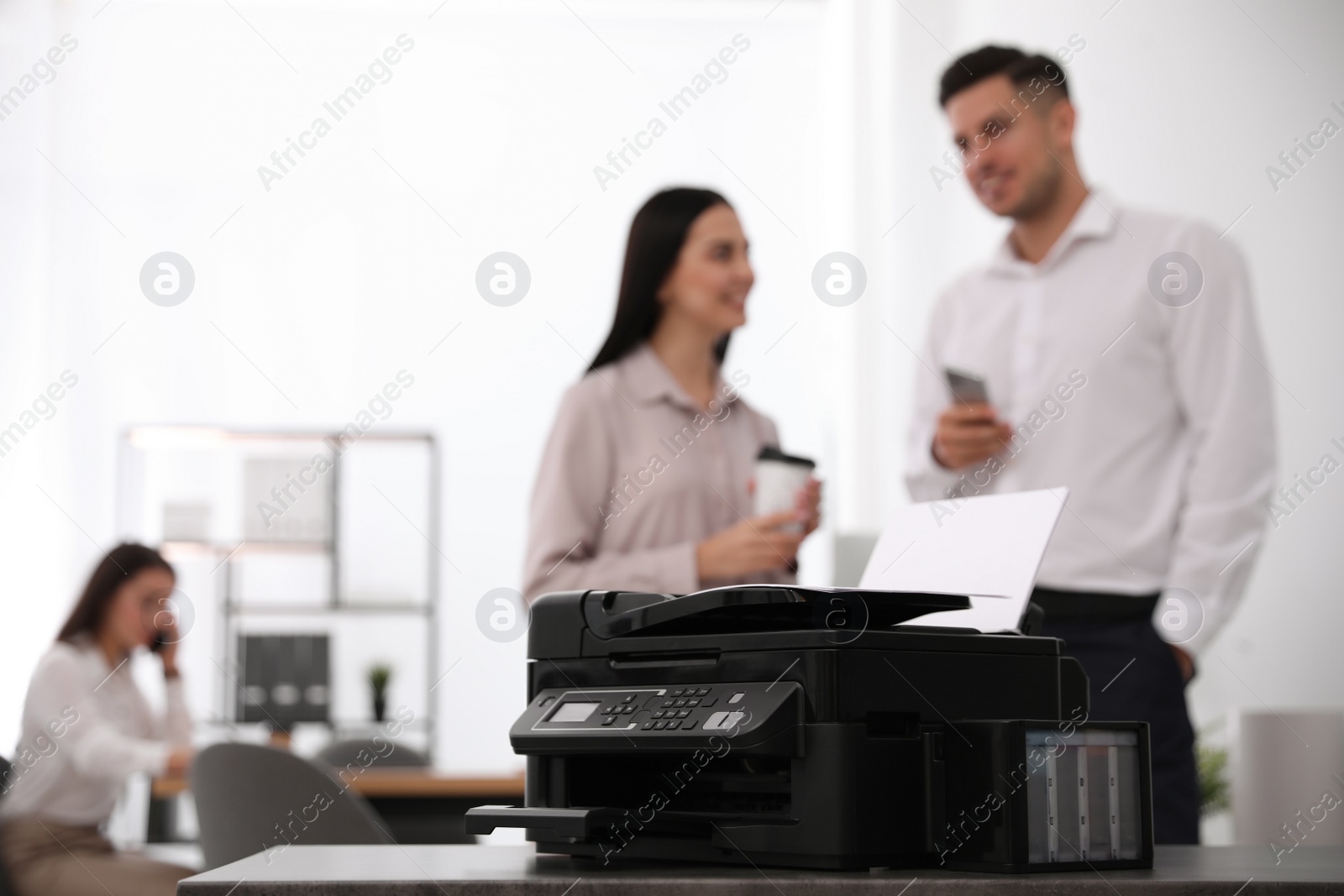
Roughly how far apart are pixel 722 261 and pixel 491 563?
9.60 feet

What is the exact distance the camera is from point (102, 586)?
348 centimetres

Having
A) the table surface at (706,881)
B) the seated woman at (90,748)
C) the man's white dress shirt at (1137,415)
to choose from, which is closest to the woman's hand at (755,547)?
the man's white dress shirt at (1137,415)

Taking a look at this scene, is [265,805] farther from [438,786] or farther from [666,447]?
[438,786]

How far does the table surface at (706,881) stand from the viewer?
969mm

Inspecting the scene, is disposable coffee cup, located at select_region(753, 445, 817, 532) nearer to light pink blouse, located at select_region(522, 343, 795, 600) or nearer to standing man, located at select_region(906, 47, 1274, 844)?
light pink blouse, located at select_region(522, 343, 795, 600)

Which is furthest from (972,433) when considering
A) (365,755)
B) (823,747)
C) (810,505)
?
(365,755)

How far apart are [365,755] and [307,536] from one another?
1.18 meters

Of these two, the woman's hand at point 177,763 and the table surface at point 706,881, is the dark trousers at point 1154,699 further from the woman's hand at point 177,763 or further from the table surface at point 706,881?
the woman's hand at point 177,763

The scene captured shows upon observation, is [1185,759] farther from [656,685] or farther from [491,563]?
[491,563]

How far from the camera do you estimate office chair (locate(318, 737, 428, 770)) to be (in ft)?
13.3

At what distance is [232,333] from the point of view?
5.02m

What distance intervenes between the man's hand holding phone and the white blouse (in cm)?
218

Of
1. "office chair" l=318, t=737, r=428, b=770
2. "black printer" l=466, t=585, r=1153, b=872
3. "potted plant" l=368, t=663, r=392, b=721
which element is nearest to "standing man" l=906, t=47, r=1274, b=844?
"black printer" l=466, t=585, r=1153, b=872

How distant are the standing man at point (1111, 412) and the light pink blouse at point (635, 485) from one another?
17.7 inches
